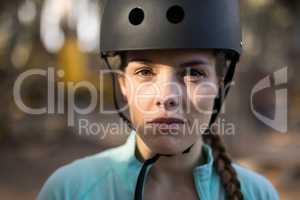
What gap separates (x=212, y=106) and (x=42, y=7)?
8.18 m

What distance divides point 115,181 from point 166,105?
1.14 feet

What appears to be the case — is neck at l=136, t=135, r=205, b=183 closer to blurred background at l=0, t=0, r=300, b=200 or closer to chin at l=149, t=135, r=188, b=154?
chin at l=149, t=135, r=188, b=154

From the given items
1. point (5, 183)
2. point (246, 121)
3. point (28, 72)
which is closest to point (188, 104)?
point (5, 183)

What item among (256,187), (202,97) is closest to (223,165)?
(256,187)

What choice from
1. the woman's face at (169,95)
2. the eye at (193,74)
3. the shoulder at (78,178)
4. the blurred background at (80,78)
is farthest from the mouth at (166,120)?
the blurred background at (80,78)

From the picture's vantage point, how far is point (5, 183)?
707 centimetres

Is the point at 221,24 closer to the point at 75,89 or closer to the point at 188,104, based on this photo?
the point at 188,104

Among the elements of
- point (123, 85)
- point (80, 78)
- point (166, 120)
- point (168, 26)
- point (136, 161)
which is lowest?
point (80, 78)

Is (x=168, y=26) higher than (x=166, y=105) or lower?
higher

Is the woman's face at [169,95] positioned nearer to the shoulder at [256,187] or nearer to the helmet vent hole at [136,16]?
the helmet vent hole at [136,16]

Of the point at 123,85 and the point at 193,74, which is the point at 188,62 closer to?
the point at 193,74

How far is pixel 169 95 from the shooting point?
82.2 inches

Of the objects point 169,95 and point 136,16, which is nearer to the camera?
point 169,95

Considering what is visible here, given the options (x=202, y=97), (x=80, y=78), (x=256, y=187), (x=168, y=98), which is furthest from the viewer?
(x=80, y=78)
